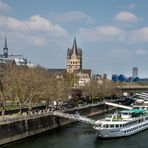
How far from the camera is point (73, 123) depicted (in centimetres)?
9519

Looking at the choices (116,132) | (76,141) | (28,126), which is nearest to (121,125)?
(116,132)

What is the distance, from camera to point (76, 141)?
234ft

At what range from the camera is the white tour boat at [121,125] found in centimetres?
7394

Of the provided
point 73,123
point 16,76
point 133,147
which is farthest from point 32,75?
point 133,147

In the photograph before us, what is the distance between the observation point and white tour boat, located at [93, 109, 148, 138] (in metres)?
73.9

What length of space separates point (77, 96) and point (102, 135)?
247 feet

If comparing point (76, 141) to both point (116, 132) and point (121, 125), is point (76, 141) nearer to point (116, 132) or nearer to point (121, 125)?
point (116, 132)

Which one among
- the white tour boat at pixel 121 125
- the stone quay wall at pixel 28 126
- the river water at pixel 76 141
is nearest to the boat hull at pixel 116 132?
the white tour boat at pixel 121 125

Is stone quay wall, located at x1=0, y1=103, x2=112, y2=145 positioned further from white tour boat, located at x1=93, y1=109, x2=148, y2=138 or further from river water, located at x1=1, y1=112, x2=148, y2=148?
white tour boat, located at x1=93, y1=109, x2=148, y2=138

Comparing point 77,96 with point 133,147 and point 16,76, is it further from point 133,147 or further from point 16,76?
point 133,147

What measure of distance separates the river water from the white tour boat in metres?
1.11

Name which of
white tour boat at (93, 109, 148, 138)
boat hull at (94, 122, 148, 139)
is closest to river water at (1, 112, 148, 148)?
boat hull at (94, 122, 148, 139)

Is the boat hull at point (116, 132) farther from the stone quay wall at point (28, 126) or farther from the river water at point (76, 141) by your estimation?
the stone quay wall at point (28, 126)

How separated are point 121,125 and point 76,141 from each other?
973cm
